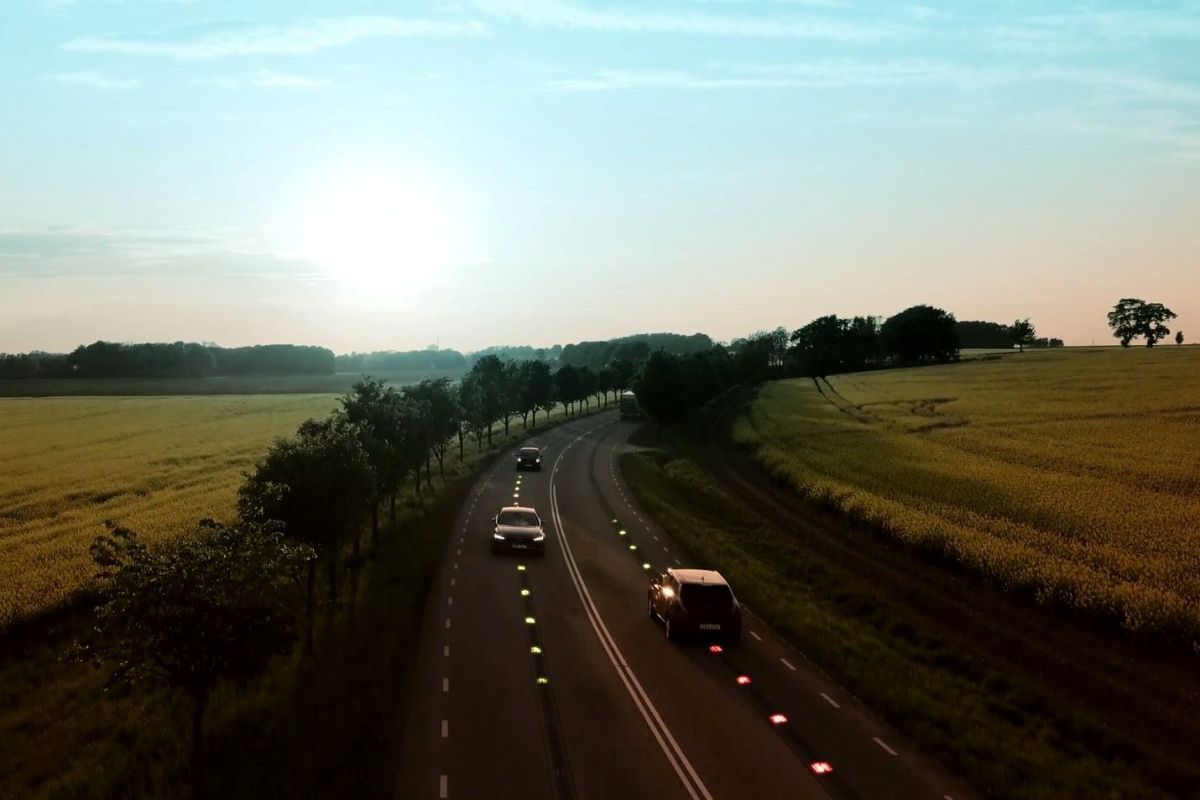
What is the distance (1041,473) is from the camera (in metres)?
46.0

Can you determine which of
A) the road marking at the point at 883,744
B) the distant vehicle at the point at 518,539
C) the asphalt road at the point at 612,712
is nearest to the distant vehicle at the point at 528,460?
the distant vehicle at the point at 518,539

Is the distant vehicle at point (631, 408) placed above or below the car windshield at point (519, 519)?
above

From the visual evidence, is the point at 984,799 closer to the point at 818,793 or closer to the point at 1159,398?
the point at 818,793

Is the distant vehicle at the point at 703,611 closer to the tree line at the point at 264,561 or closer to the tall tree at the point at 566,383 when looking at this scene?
the tree line at the point at 264,561

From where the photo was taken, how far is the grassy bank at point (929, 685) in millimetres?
15531

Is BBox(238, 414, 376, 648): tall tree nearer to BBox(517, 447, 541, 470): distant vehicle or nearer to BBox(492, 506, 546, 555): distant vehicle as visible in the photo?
BBox(492, 506, 546, 555): distant vehicle

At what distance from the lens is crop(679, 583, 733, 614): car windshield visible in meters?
23.0

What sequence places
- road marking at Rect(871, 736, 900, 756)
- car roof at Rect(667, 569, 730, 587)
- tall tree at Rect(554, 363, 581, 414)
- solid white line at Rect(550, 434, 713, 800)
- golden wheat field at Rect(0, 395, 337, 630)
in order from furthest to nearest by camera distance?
tall tree at Rect(554, 363, 581, 414) < golden wheat field at Rect(0, 395, 337, 630) < car roof at Rect(667, 569, 730, 587) < road marking at Rect(871, 736, 900, 756) < solid white line at Rect(550, 434, 713, 800)

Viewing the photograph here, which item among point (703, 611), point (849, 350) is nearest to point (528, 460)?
point (703, 611)

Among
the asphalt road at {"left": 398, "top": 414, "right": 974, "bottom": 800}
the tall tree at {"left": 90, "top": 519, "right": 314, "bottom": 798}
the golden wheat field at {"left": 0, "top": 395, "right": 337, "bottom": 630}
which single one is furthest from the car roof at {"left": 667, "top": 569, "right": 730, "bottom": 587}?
the golden wheat field at {"left": 0, "top": 395, "right": 337, "bottom": 630}

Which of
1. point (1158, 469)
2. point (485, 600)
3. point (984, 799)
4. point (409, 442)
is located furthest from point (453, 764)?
point (1158, 469)

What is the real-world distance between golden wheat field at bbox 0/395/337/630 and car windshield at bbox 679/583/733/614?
22.2 metres

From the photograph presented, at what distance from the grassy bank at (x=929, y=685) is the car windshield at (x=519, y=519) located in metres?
6.91

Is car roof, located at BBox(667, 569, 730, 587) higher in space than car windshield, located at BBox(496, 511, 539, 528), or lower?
higher
